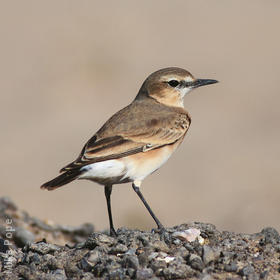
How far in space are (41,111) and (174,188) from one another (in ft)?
Answer: 21.1

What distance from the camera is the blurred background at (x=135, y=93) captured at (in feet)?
52.3

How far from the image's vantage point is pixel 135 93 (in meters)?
22.4

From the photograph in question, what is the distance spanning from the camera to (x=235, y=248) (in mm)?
8070

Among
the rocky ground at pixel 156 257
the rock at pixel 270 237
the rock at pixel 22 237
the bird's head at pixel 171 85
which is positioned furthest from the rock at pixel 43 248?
the bird's head at pixel 171 85

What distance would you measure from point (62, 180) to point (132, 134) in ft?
4.22

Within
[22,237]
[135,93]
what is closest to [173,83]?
[22,237]

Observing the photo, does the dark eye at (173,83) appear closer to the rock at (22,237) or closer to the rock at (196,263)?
the rock at (22,237)

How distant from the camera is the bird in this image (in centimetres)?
905

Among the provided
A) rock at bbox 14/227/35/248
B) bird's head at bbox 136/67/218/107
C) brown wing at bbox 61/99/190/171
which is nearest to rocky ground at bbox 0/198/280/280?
brown wing at bbox 61/99/190/171

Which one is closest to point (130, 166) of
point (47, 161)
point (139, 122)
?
point (139, 122)

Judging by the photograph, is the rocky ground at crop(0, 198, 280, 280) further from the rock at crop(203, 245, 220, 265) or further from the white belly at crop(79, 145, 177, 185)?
the white belly at crop(79, 145, 177, 185)

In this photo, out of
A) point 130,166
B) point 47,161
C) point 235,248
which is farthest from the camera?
point 47,161

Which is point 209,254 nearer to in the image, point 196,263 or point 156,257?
point 196,263

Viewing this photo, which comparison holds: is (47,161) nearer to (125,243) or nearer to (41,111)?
(41,111)
